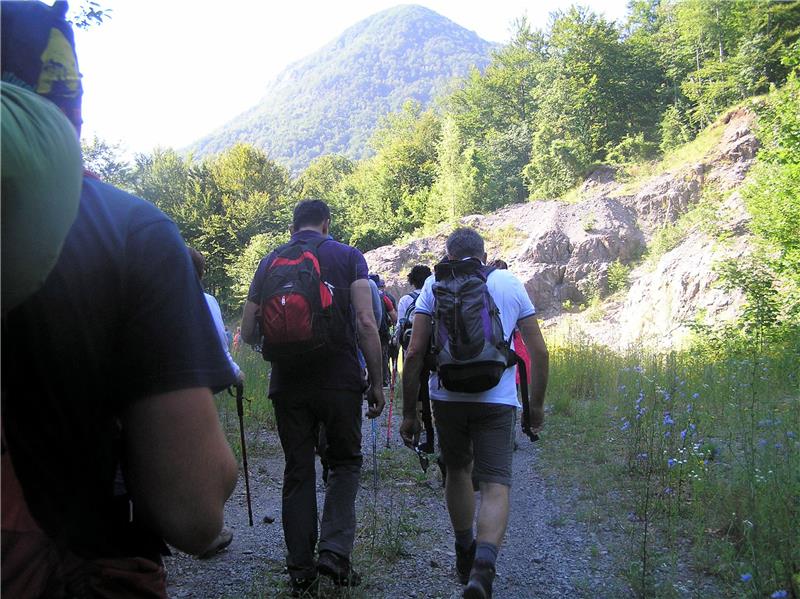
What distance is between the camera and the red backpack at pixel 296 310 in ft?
12.3

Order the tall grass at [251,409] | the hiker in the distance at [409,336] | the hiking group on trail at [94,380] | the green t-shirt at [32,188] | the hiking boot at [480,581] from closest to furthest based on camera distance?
the green t-shirt at [32,188]
the hiking group on trail at [94,380]
the hiking boot at [480,581]
the hiker in the distance at [409,336]
the tall grass at [251,409]

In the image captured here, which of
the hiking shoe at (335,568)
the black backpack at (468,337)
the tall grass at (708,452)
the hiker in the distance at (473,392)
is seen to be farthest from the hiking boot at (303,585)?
the tall grass at (708,452)

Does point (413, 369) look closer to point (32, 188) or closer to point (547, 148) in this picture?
point (32, 188)

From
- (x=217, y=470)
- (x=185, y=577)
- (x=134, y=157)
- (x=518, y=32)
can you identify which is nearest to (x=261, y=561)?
(x=185, y=577)

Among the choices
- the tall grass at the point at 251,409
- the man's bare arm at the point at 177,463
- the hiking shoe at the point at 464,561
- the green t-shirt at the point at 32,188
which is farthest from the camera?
the tall grass at the point at 251,409

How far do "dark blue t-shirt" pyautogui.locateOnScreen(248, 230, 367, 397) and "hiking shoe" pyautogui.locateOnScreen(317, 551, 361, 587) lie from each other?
0.95m

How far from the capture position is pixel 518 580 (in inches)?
170

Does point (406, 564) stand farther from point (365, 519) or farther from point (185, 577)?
point (185, 577)

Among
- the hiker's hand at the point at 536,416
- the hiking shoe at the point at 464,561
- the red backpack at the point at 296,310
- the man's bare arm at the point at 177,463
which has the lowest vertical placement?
the hiking shoe at the point at 464,561

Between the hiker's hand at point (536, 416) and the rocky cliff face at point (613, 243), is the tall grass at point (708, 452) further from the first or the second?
the rocky cliff face at point (613, 243)

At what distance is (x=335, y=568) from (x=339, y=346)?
126 cm

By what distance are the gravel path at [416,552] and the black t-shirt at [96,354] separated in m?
2.99

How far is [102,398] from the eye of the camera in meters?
1.12

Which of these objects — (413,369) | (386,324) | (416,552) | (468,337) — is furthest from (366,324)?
(386,324)
